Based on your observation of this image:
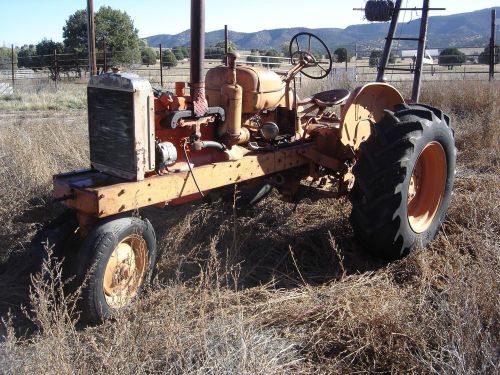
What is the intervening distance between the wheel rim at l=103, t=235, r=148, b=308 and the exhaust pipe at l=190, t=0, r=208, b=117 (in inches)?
37.6

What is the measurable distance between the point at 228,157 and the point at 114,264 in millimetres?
1085

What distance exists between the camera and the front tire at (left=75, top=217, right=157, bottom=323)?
3.23 m

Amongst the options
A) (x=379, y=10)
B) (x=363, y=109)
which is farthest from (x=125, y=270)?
(x=379, y=10)

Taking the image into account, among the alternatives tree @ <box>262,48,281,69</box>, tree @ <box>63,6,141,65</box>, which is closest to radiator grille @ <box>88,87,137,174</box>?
tree @ <box>262,48,281,69</box>

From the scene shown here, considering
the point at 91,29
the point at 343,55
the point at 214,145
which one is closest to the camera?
the point at 214,145

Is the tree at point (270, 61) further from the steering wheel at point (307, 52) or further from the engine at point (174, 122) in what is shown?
the engine at point (174, 122)

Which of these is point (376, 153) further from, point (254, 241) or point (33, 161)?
point (33, 161)

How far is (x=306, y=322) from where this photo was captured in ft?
10.8

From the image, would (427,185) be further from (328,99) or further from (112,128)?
(112,128)

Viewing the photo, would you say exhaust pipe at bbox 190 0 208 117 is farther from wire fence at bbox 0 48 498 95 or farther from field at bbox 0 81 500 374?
wire fence at bbox 0 48 498 95

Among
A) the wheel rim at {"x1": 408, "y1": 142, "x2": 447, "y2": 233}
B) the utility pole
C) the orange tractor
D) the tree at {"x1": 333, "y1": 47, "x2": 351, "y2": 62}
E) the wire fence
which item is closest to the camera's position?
the orange tractor

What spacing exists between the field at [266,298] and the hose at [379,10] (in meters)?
2.39

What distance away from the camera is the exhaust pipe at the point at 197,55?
11.8 ft

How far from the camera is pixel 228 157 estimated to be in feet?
13.0
